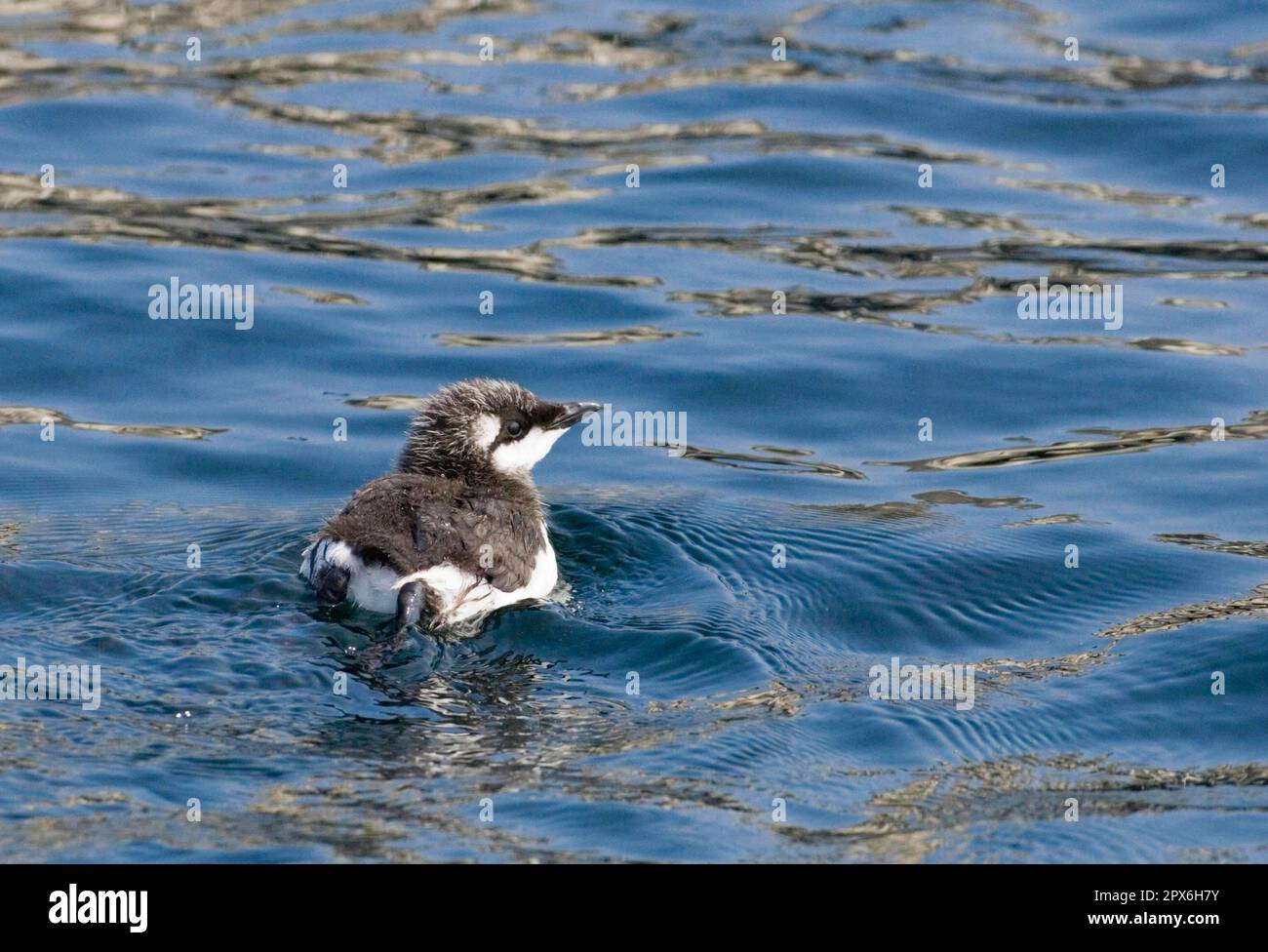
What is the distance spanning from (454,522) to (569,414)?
1.48 m

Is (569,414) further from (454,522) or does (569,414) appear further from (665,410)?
(665,410)

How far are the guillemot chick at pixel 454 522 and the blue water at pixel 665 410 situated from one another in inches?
8.0

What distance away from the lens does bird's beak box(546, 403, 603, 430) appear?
32.1 ft

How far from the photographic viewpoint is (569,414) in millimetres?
9852

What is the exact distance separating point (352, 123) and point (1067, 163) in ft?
22.3

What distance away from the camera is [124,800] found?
650 cm

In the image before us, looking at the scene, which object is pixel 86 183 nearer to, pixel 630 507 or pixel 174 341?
pixel 174 341

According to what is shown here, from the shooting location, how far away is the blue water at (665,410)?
6.98m

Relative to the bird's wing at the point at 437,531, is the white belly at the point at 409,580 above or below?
below

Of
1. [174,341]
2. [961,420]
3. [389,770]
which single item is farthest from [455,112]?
[389,770]

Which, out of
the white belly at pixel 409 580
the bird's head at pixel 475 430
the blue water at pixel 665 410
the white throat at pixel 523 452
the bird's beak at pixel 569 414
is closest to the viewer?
the blue water at pixel 665 410

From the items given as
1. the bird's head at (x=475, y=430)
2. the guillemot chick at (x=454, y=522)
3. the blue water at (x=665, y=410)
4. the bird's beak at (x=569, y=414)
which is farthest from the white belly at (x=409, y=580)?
the bird's beak at (x=569, y=414)

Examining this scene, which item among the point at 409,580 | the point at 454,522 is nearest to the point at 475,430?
the point at 454,522

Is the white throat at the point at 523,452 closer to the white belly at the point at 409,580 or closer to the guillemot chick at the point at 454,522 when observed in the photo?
the guillemot chick at the point at 454,522
